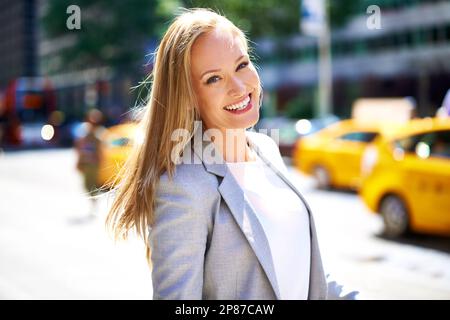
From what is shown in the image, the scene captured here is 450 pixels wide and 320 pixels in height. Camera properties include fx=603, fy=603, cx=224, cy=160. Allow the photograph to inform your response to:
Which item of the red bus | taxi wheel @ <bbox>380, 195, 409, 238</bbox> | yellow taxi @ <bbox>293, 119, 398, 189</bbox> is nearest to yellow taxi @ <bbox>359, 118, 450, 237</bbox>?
taxi wheel @ <bbox>380, 195, 409, 238</bbox>

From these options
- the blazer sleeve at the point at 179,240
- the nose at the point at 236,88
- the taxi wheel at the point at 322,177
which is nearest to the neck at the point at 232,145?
the nose at the point at 236,88

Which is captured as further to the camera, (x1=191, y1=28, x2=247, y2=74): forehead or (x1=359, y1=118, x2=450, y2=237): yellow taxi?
(x1=359, y1=118, x2=450, y2=237): yellow taxi

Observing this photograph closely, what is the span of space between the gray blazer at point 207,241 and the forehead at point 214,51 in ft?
0.79

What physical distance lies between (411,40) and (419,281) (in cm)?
3532

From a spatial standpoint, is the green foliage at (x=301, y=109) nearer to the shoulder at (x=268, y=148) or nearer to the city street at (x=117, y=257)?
the city street at (x=117, y=257)

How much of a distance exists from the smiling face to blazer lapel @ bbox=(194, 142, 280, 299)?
16cm

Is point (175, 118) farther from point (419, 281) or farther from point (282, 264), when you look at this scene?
point (419, 281)

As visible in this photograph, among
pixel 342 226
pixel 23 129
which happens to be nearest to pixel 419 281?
pixel 342 226

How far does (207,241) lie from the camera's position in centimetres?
164

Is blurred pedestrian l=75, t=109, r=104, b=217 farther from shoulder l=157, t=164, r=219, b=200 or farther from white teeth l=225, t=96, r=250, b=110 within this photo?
shoulder l=157, t=164, r=219, b=200

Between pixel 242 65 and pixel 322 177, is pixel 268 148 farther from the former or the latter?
pixel 322 177

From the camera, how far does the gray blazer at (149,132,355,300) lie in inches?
61.2

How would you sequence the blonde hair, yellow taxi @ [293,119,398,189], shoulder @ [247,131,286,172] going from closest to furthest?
the blonde hair, shoulder @ [247,131,286,172], yellow taxi @ [293,119,398,189]
